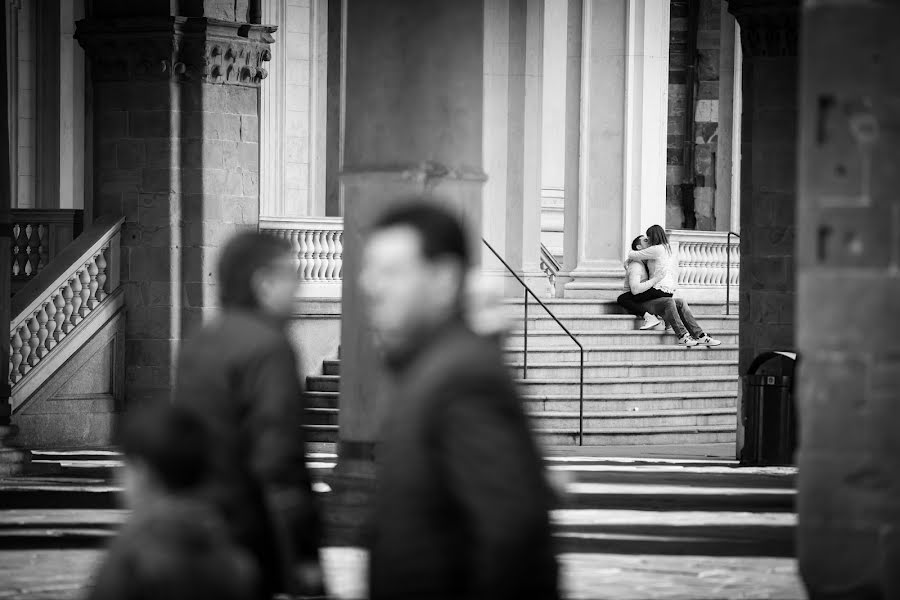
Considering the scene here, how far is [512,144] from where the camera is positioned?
2500cm

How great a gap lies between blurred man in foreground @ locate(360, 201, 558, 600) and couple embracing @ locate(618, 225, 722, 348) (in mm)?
18663

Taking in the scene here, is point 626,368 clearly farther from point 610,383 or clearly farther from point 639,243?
point 639,243

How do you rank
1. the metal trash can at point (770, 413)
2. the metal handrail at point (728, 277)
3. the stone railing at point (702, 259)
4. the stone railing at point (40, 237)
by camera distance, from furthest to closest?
Answer: the stone railing at point (702, 259), the metal handrail at point (728, 277), the stone railing at point (40, 237), the metal trash can at point (770, 413)

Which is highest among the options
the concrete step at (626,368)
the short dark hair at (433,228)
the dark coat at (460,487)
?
the short dark hair at (433,228)

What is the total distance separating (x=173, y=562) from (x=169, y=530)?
8 centimetres

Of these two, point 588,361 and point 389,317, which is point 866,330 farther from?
point 588,361

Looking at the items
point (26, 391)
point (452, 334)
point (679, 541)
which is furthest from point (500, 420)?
point (26, 391)

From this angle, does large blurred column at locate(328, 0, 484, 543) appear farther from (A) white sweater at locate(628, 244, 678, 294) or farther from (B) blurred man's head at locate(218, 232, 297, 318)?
(A) white sweater at locate(628, 244, 678, 294)

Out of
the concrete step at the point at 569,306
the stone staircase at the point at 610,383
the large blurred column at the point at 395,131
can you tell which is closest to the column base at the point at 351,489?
the large blurred column at the point at 395,131

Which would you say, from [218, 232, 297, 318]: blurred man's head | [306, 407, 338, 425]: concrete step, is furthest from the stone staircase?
[218, 232, 297, 318]: blurred man's head

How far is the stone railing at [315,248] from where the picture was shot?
73.1ft

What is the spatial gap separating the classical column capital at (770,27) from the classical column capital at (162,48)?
513 cm

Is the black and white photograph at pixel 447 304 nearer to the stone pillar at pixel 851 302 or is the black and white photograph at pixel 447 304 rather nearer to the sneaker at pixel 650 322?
the stone pillar at pixel 851 302

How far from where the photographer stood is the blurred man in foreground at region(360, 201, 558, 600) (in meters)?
3.97
